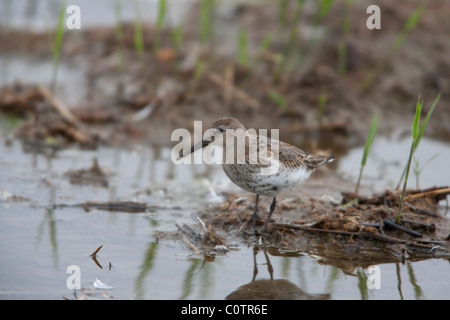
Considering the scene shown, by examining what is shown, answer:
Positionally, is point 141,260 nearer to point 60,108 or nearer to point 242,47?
point 60,108

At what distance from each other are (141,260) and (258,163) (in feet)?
4.76

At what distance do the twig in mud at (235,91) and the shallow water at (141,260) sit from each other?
2646 millimetres

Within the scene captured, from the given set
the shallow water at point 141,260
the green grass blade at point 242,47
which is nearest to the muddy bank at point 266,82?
the green grass blade at point 242,47

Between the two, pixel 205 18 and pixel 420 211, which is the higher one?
pixel 205 18

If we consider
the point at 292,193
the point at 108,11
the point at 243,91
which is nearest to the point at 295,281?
the point at 292,193

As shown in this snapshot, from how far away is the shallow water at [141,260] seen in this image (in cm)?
551

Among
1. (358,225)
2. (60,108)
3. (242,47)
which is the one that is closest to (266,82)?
(242,47)

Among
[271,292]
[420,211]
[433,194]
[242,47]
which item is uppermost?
[242,47]

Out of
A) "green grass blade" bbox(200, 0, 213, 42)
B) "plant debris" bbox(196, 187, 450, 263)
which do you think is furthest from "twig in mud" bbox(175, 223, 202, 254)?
"green grass blade" bbox(200, 0, 213, 42)

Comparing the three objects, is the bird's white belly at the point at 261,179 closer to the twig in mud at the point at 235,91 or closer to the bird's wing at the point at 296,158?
the bird's wing at the point at 296,158

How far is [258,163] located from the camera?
648 cm

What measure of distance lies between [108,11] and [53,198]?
7532 mm

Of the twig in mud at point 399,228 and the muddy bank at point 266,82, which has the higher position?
the muddy bank at point 266,82

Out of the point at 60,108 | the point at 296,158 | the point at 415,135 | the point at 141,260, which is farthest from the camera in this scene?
the point at 60,108
